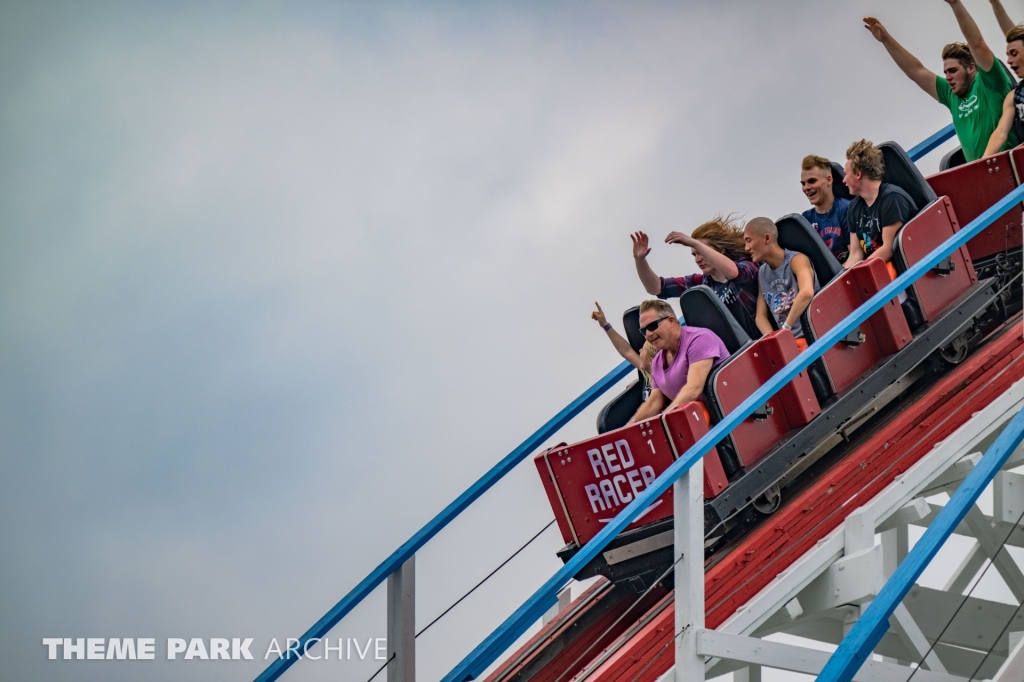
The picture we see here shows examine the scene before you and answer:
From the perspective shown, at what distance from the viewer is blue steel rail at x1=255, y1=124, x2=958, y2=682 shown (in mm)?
2836

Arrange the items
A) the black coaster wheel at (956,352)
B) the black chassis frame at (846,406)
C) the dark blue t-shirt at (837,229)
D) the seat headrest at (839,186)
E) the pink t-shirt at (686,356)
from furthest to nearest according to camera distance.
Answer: the seat headrest at (839,186) < the dark blue t-shirt at (837,229) < the black coaster wheel at (956,352) < the pink t-shirt at (686,356) < the black chassis frame at (846,406)

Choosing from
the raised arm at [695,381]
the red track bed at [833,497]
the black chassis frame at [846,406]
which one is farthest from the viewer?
the raised arm at [695,381]

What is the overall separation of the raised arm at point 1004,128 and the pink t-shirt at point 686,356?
161 centimetres

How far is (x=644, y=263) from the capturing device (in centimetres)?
Answer: 491

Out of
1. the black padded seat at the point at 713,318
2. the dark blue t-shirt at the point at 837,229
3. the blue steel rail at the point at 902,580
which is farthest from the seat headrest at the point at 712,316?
the blue steel rail at the point at 902,580

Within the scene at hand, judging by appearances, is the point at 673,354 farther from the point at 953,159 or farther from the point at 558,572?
the point at 953,159

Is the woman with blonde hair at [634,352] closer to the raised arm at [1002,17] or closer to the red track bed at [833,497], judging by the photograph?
the red track bed at [833,497]

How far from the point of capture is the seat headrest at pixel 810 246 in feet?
14.0

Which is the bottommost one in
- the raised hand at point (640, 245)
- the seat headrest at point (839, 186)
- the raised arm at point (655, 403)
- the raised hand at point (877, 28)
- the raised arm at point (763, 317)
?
the raised arm at point (655, 403)

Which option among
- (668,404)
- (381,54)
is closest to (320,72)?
(381,54)

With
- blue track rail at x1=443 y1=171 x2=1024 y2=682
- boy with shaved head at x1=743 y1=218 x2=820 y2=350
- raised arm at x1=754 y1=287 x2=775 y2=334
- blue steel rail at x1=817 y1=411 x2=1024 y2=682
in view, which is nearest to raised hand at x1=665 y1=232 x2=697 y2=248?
boy with shaved head at x1=743 y1=218 x2=820 y2=350

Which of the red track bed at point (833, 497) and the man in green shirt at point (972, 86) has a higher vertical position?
the man in green shirt at point (972, 86)

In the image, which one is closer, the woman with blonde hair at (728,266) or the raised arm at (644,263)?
the woman with blonde hair at (728,266)

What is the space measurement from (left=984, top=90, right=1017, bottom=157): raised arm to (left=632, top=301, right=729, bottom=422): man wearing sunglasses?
5.32ft
